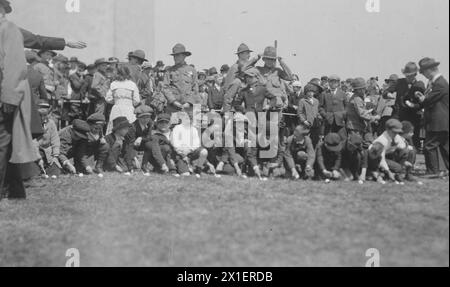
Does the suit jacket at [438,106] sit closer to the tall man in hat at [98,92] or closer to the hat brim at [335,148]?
the hat brim at [335,148]

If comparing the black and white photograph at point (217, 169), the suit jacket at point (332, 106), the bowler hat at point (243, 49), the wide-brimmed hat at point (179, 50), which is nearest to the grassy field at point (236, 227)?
the black and white photograph at point (217, 169)

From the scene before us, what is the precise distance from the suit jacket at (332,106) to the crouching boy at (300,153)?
1078 millimetres

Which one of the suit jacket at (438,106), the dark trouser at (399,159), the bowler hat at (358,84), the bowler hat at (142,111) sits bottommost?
the dark trouser at (399,159)

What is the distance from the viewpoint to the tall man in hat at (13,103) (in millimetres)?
6043

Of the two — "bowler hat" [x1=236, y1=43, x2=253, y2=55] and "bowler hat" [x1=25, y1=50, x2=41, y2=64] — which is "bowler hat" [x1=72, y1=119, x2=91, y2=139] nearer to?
"bowler hat" [x1=25, y1=50, x2=41, y2=64]

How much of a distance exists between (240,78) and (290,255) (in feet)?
18.5

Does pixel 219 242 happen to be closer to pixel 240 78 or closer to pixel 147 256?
pixel 147 256

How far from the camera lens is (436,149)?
473 cm

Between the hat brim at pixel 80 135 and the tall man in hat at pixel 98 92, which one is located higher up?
the tall man in hat at pixel 98 92

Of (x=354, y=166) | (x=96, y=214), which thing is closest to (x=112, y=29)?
(x=354, y=166)

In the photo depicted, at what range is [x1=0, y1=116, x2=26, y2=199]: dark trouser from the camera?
6.17 meters

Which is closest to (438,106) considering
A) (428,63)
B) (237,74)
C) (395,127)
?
(428,63)

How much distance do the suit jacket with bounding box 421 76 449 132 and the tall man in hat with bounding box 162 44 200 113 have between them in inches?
187
